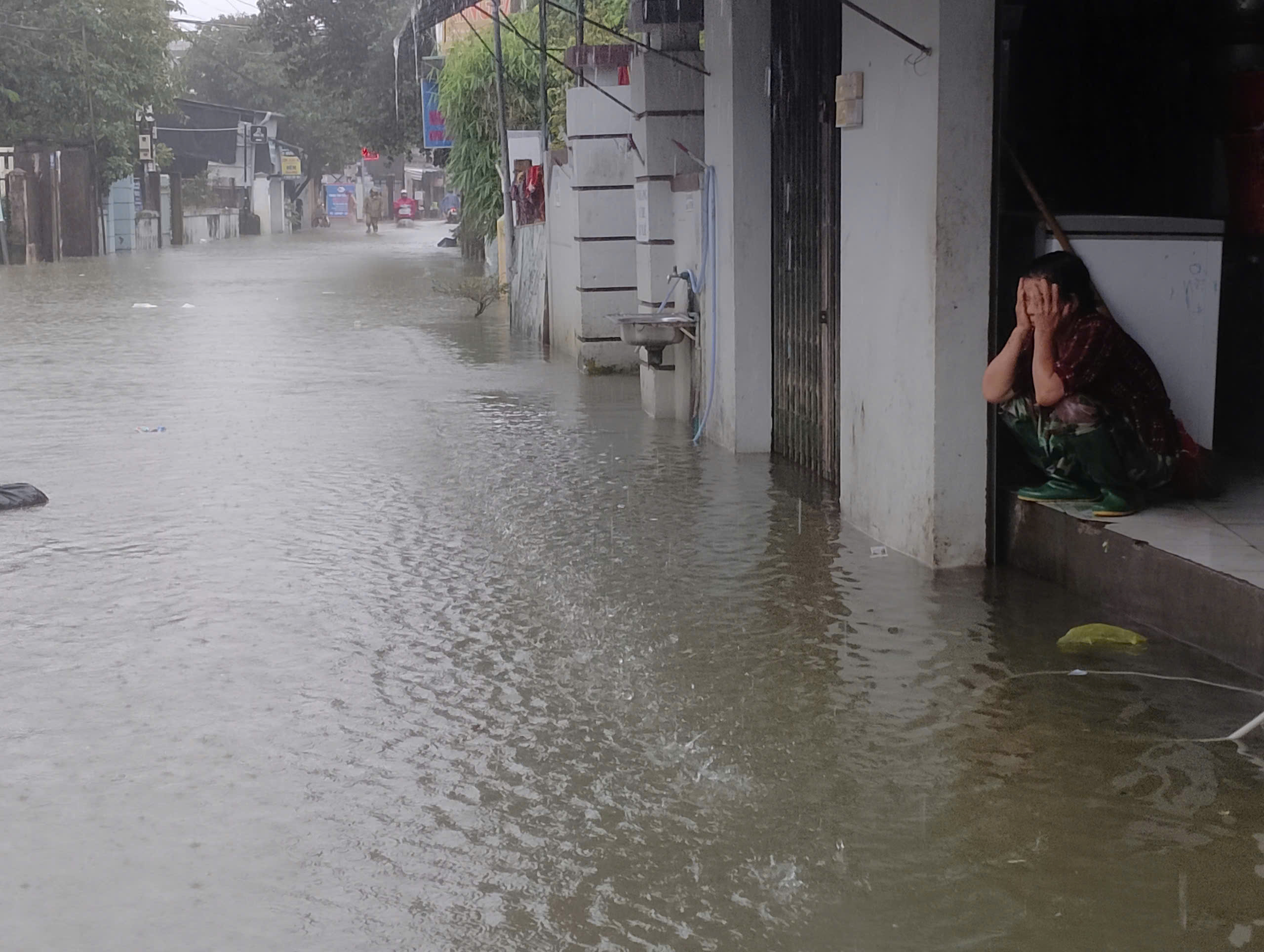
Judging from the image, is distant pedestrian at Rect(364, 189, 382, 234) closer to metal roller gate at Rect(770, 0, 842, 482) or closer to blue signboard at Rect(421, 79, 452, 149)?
blue signboard at Rect(421, 79, 452, 149)

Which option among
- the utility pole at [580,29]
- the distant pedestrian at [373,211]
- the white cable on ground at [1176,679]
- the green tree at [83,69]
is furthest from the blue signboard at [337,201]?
the white cable on ground at [1176,679]

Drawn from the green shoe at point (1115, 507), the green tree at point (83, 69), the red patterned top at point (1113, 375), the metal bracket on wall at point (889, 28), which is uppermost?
the green tree at point (83, 69)

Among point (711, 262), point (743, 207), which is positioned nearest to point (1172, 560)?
point (743, 207)

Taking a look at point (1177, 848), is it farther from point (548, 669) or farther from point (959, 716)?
point (548, 669)

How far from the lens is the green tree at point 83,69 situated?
129 ft

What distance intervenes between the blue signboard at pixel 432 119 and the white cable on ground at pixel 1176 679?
1019 inches

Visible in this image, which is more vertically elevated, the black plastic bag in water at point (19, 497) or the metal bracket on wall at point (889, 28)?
the metal bracket on wall at point (889, 28)

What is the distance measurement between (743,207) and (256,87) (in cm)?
→ 6618

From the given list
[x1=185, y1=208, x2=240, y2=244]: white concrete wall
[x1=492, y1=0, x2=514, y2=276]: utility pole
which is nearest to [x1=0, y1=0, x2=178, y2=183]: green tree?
[x1=185, y1=208, x2=240, y2=244]: white concrete wall

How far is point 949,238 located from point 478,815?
354cm

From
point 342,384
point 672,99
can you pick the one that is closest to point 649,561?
point 672,99

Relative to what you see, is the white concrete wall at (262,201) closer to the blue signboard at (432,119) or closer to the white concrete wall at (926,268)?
the blue signboard at (432,119)

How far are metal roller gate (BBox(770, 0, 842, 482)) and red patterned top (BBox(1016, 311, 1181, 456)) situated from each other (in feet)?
7.40

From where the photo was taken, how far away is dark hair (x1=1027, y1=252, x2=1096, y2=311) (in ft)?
21.1
